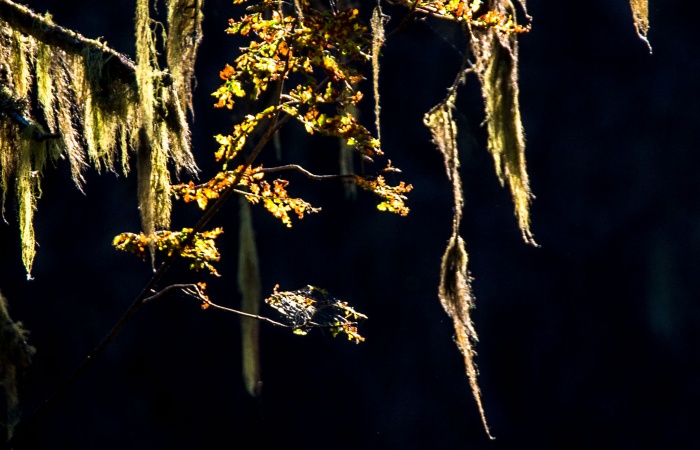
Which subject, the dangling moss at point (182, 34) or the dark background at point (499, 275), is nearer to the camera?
the dangling moss at point (182, 34)

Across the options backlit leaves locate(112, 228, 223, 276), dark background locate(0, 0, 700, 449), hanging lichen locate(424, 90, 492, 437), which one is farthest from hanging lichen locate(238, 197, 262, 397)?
hanging lichen locate(424, 90, 492, 437)

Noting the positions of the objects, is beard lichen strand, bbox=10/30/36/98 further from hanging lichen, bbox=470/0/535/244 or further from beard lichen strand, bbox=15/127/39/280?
hanging lichen, bbox=470/0/535/244

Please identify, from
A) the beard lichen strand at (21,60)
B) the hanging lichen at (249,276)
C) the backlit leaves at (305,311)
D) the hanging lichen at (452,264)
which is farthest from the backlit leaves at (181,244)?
the hanging lichen at (249,276)

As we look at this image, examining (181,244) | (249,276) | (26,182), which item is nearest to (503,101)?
(181,244)

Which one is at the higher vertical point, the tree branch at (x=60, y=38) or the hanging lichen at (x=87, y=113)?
the tree branch at (x=60, y=38)

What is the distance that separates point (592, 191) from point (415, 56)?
1.46 meters

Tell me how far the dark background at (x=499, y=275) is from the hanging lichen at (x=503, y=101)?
260 cm

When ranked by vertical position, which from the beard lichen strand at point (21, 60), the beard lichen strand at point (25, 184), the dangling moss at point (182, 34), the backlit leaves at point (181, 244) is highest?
the beard lichen strand at point (21, 60)

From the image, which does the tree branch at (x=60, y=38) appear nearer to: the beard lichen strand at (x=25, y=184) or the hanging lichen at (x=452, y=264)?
the beard lichen strand at (x=25, y=184)

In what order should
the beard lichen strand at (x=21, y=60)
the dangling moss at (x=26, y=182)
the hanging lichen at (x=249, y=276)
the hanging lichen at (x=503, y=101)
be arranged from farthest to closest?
the hanging lichen at (x=249, y=276) → the beard lichen strand at (x=21, y=60) → the dangling moss at (x=26, y=182) → the hanging lichen at (x=503, y=101)

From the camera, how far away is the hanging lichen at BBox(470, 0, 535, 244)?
321 cm

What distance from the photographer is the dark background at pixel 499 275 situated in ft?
19.2

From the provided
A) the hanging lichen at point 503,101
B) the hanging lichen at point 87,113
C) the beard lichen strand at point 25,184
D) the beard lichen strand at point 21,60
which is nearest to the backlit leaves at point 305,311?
the hanging lichen at point 87,113

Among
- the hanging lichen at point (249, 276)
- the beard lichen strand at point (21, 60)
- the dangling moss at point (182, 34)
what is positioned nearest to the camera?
the dangling moss at point (182, 34)
